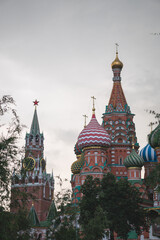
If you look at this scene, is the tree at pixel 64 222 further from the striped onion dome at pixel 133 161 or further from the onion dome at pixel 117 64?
the onion dome at pixel 117 64

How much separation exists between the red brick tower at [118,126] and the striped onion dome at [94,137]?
95.4 inches

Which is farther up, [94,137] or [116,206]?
[94,137]

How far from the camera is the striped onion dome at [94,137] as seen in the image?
4284 centimetres

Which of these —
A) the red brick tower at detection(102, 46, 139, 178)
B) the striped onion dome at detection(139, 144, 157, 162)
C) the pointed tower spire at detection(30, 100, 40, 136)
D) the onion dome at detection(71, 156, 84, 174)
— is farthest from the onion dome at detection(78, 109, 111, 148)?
the pointed tower spire at detection(30, 100, 40, 136)

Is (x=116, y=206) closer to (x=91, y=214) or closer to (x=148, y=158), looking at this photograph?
(x=91, y=214)

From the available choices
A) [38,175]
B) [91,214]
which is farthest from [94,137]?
[38,175]

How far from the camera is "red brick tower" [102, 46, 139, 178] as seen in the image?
45156mm

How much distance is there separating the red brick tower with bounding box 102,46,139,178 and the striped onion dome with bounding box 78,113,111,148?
2.42 metres

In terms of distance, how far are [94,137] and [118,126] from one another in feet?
16.5

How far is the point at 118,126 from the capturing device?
46844mm

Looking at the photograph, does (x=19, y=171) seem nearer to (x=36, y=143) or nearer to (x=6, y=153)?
(x=6, y=153)

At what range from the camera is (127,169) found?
4178 cm

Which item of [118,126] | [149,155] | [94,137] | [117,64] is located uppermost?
[117,64]

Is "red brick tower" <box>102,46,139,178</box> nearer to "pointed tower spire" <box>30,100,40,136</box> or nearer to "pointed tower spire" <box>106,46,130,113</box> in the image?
"pointed tower spire" <box>106,46,130,113</box>
